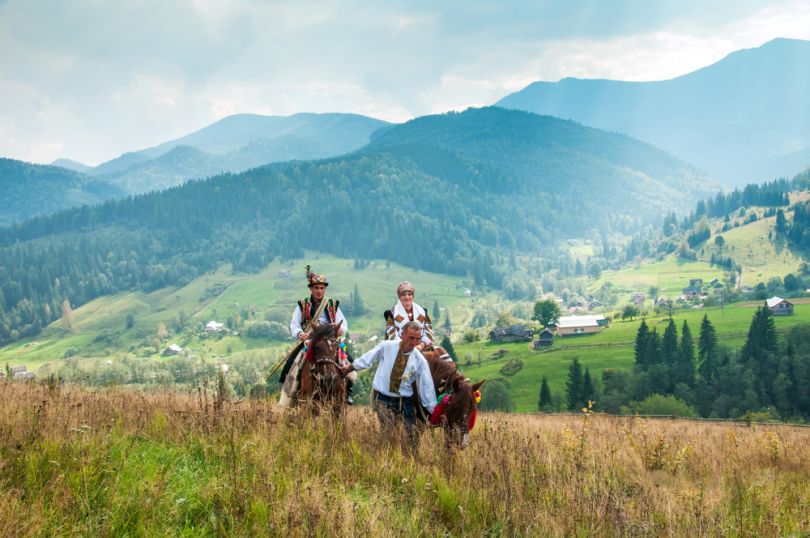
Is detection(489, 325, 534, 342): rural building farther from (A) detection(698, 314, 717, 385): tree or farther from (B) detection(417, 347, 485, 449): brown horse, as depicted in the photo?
(B) detection(417, 347, 485, 449): brown horse

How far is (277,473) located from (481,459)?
2464 mm

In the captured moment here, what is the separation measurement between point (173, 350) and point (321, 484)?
18630 cm

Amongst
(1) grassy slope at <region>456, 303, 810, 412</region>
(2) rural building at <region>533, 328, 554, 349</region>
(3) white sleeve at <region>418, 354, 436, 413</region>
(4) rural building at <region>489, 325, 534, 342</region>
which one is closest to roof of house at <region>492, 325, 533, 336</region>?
(4) rural building at <region>489, 325, 534, 342</region>

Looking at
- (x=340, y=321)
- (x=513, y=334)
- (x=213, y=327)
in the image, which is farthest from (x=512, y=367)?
(x=213, y=327)

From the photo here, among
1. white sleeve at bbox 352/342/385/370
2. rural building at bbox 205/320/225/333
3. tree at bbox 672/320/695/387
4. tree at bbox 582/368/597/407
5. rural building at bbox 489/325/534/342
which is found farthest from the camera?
rural building at bbox 205/320/225/333

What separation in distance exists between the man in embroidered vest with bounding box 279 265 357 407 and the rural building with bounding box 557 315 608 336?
428 feet

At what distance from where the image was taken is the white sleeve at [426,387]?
859 centimetres

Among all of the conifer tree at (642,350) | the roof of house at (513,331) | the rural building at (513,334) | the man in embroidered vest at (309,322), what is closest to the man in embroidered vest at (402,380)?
the man in embroidered vest at (309,322)

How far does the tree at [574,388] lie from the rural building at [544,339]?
35412mm

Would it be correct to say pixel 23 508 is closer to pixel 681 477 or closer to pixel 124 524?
pixel 124 524

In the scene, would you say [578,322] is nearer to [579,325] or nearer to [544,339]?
[579,325]

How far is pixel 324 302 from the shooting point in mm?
11461

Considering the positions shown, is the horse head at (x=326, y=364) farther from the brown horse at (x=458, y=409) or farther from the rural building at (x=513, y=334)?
the rural building at (x=513, y=334)

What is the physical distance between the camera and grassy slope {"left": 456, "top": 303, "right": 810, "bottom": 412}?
95812mm
